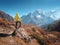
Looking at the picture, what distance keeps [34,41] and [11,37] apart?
1149cm

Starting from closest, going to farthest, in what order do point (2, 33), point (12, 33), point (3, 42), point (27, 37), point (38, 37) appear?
point (3, 42) → point (2, 33) → point (12, 33) → point (27, 37) → point (38, 37)

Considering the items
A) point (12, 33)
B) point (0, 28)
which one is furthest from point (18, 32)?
point (0, 28)

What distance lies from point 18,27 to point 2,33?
11384mm

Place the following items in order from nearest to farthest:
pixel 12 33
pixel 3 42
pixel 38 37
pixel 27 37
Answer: pixel 3 42 → pixel 12 33 → pixel 27 37 → pixel 38 37

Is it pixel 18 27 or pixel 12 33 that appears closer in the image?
pixel 12 33

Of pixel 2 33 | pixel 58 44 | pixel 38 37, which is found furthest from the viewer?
pixel 58 44

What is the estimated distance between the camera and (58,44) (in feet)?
232

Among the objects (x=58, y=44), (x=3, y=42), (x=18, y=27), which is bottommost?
(x=58, y=44)

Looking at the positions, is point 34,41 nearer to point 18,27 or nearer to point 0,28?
point 18,27

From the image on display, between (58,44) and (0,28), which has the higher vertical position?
(0,28)

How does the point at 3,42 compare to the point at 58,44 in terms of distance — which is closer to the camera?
the point at 3,42

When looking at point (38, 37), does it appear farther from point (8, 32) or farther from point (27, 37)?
point (8, 32)

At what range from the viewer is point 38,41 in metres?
63.1

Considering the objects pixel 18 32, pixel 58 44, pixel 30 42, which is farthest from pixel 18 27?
pixel 58 44
